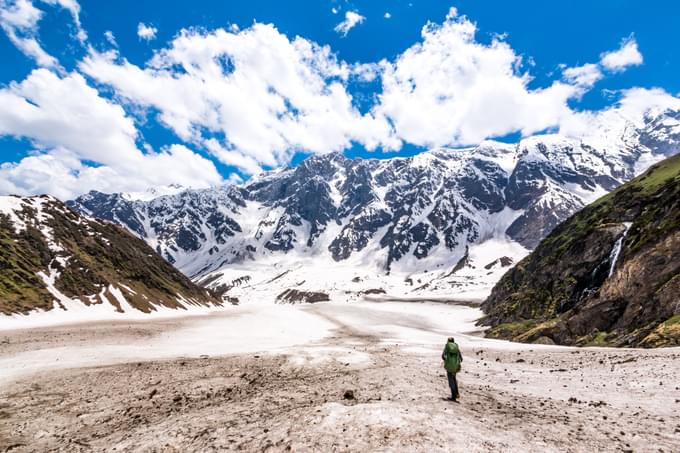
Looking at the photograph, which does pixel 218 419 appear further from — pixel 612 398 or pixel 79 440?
pixel 612 398

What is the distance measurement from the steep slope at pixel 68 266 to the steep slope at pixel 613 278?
277ft

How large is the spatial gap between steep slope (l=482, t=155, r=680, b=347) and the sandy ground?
1349cm

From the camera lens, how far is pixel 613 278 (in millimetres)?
45875

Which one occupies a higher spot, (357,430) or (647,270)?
(647,270)

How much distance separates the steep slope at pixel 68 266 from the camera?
77562mm

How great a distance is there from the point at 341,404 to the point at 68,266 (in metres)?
103

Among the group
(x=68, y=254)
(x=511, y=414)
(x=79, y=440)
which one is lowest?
(x=79, y=440)

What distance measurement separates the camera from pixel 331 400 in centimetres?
1525

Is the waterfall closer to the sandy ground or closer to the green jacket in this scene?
the sandy ground

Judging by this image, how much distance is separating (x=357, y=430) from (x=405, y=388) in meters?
6.95

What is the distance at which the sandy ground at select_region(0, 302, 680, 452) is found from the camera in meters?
10.6

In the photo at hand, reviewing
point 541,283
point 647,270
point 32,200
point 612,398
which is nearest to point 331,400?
point 612,398

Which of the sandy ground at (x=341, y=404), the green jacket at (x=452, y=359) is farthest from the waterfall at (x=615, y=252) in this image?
the green jacket at (x=452, y=359)

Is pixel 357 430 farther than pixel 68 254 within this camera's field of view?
No
